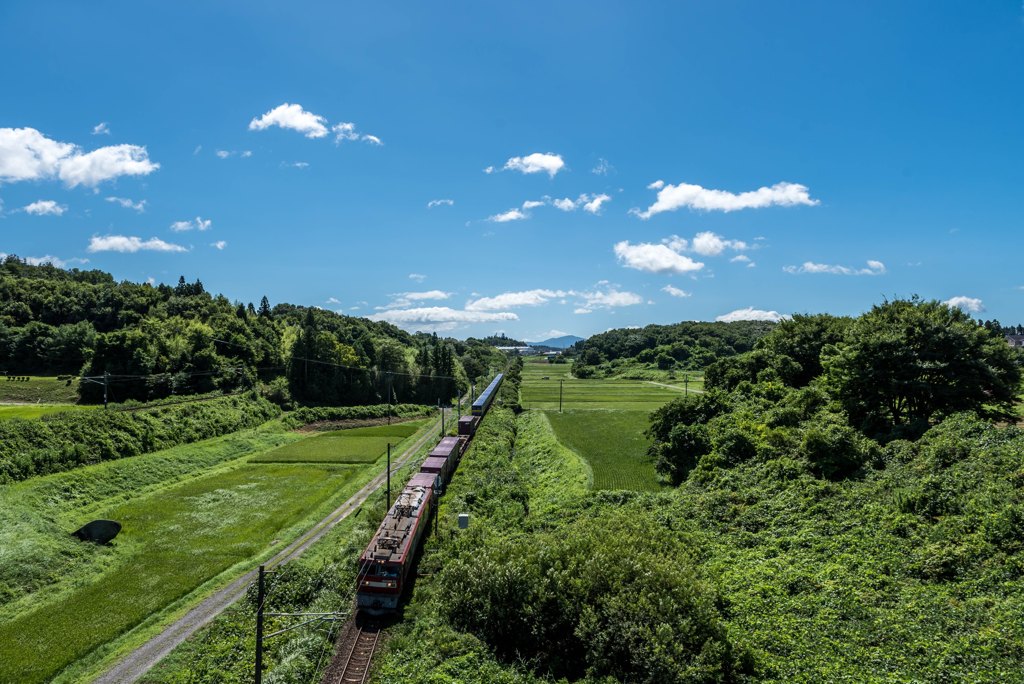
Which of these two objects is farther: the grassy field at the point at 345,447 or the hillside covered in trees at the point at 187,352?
the hillside covered in trees at the point at 187,352

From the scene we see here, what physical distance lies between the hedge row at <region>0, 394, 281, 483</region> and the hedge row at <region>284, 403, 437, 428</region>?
9948mm

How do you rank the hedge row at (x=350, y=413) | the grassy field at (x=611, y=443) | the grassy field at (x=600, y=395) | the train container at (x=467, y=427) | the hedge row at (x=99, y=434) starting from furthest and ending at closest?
1. the grassy field at (x=600, y=395)
2. the hedge row at (x=350, y=413)
3. the train container at (x=467, y=427)
4. the grassy field at (x=611, y=443)
5. the hedge row at (x=99, y=434)

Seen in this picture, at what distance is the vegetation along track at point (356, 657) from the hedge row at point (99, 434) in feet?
103

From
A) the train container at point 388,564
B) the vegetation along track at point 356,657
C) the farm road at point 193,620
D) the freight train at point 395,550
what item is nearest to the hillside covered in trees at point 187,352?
the farm road at point 193,620

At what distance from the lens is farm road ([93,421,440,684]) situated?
1873cm

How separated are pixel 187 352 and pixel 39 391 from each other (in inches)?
616

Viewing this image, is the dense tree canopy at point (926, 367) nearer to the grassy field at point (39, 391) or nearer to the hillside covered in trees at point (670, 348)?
the grassy field at point (39, 391)

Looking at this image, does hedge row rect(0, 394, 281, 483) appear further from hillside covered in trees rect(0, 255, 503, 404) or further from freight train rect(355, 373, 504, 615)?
freight train rect(355, 373, 504, 615)

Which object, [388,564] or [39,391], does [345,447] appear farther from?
[388,564]

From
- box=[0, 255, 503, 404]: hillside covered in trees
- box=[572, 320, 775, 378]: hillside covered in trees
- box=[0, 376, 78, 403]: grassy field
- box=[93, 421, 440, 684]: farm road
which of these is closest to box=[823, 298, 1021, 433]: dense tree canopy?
box=[93, 421, 440, 684]: farm road

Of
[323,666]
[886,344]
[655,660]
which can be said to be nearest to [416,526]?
[323,666]

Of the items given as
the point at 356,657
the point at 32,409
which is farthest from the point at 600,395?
the point at 356,657

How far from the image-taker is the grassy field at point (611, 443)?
128ft

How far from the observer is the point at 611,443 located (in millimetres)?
50969
